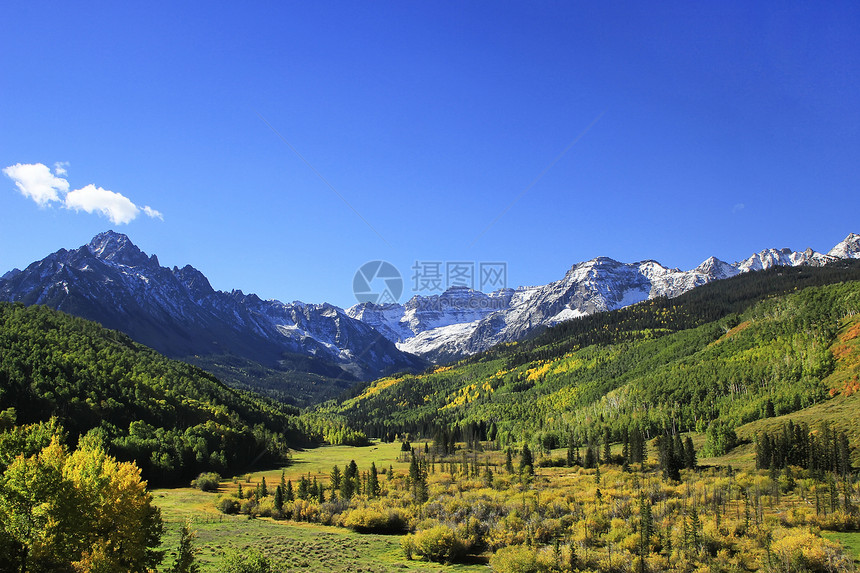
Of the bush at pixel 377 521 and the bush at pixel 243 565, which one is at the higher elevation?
the bush at pixel 243 565

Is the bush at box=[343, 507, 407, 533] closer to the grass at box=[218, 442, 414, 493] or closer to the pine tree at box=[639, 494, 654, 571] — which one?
the pine tree at box=[639, 494, 654, 571]

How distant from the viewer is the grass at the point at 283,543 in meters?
53.9

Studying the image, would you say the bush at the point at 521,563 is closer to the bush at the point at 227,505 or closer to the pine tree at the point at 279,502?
the pine tree at the point at 279,502

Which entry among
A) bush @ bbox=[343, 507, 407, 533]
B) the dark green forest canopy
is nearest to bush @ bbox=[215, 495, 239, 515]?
bush @ bbox=[343, 507, 407, 533]

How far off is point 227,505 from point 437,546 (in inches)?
1827

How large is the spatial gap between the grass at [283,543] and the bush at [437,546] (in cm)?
143

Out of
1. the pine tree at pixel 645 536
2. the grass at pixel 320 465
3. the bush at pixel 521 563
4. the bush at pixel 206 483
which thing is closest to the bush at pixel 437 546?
the bush at pixel 521 563

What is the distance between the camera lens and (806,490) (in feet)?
259

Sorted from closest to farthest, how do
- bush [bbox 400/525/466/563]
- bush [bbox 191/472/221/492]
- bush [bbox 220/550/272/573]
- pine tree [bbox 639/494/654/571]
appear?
bush [bbox 220/550/272/573] → pine tree [bbox 639/494/654/571] → bush [bbox 400/525/466/563] → bush [bbox 191/472/221/492]

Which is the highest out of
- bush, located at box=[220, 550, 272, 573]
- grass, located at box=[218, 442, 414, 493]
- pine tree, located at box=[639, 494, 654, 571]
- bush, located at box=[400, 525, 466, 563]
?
bush, located at box=[220, 550, 272, 573]

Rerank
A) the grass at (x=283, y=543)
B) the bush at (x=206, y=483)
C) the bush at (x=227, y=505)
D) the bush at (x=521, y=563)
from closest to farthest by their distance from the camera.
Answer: the bush at (x=521, y=563)
the grass at (x=283, y=543)
the bush at (x=227, y=505)
the bush at (x=206, y=483)

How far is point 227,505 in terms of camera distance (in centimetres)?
8669

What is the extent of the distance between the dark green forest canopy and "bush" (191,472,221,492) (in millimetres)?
7885

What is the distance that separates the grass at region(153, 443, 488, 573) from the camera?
5394cm
